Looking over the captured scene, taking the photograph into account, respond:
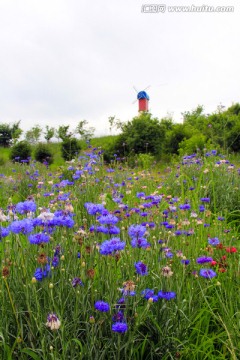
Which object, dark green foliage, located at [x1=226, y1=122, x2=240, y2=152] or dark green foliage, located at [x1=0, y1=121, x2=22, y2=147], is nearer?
dark green foliage, located at [x1=226, y1=122, x2=240, y2=152]

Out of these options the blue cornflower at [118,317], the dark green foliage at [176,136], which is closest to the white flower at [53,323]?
the blue cornflower at [118,317]

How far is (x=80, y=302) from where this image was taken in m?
1.76

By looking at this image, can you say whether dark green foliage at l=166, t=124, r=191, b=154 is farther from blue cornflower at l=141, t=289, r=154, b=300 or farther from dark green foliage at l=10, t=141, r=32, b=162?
blue cornflower at l=141, t=289, r=154, b=300

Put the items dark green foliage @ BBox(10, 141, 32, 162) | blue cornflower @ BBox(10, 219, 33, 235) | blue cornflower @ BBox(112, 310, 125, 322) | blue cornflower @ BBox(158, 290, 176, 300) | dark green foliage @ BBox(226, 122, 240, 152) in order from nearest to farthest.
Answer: blue cornflower @ BBox(112, 310, 125, 322)
blue cornflower @ BBox(10, 219, 33, 235)
blue cornflower @ BBox(158, 290, 176, 300)
dark green foliage @ BBox(226, 122, 240, 152)
dark green foliage @ BBox(10, 141, 32, 162)

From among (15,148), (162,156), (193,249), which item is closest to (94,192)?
(193,249)

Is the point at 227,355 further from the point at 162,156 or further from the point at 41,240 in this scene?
the point at 162,156

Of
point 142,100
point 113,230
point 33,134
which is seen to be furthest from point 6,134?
point 113,230

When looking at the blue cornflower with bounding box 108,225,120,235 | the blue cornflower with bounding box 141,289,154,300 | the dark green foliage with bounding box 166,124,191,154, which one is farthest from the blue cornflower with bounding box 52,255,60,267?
the dark green foliage with bounding box 166,124,191,154

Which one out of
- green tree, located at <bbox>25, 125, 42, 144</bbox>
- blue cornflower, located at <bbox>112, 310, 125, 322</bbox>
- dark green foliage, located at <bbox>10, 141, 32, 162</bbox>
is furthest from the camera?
green tree, located at <bbox>25, 125, 42, 144</bbox>

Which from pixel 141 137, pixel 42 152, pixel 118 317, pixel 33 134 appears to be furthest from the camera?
pixel 33 134

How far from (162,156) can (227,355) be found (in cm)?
1334

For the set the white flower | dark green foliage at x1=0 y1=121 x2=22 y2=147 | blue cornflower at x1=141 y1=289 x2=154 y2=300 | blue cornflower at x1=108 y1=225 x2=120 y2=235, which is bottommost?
blue cornflower at x1=141 y1=289 x2=154 y2=300

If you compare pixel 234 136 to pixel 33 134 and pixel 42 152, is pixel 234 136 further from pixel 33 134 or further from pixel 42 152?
pixel 33 134

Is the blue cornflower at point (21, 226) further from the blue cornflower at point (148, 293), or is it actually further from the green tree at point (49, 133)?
the green tree at point (49, 133)
